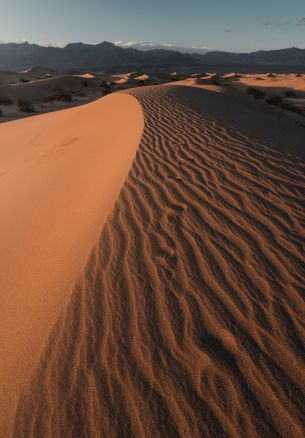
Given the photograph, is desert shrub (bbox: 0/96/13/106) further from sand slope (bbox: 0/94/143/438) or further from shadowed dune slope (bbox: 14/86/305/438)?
shadowed dune slope (bbox: 14/86/305/438)

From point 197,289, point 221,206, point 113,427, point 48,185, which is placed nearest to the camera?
point 113,427

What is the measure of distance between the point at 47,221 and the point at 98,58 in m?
138

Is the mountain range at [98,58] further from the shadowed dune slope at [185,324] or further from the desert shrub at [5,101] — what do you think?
the shadowed dune slope at [185,324]

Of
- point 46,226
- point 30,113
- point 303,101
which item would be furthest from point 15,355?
point 303,101

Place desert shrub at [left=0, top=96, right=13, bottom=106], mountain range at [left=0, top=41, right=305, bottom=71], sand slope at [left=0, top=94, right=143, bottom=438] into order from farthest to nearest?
mountain range at [left=0, top=41, right=305, bottom=71]
desert shrub at [left=0, top=96, right=13, bottom=106]
sand slope at [left=0, top=94, right=143, bottom=438]

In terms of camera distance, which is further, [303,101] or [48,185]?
[303,101]

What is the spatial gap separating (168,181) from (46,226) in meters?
1.67

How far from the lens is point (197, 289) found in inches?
95.0

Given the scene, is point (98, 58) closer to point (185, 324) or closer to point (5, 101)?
point (5, 101)

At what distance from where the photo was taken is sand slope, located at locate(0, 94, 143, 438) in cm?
232

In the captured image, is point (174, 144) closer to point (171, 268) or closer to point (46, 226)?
point (46, 226)

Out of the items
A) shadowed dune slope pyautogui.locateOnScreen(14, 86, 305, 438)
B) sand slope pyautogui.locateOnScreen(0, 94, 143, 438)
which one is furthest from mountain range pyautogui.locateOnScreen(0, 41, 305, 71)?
shadowed dune slope pyautogui.locateOnScreen(14, 86, 305, 438)

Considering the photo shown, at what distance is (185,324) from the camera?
2.16 meters

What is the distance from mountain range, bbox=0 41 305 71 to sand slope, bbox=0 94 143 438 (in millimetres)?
110486
